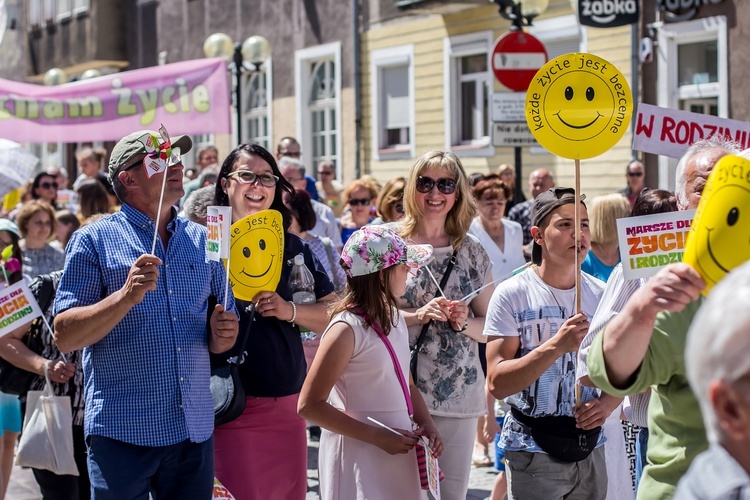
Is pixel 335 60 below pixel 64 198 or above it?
above

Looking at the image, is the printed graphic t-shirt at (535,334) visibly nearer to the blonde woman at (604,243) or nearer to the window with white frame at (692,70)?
the blonde woman at (604,243)

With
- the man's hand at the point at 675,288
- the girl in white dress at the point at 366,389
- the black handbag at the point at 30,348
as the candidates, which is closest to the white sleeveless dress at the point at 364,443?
the girl in white dress at the point at 366,389

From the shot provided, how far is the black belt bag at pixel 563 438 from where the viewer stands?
15.0 feet

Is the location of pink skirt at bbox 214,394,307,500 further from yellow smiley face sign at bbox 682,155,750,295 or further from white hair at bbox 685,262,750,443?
white hair at bbox 685,262,750,443

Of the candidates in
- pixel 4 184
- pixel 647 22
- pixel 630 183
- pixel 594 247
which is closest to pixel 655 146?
pixel 594 247

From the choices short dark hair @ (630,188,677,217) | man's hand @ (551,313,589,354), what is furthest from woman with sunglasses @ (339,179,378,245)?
man's hand @ (551,313,589,354)

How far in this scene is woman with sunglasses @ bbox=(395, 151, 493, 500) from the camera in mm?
5246

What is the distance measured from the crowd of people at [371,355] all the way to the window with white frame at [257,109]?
1993cm

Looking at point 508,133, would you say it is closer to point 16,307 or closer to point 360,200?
point 360,200

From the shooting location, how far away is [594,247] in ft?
24.0

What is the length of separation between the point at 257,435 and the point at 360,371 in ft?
2.50

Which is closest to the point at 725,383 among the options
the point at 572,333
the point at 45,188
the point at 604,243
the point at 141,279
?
the point at 572,333

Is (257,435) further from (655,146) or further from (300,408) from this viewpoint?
(655,146)

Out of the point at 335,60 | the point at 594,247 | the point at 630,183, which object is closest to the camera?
the point at 594,247
